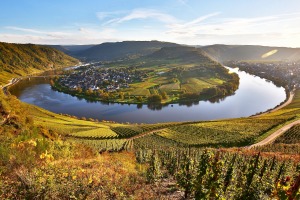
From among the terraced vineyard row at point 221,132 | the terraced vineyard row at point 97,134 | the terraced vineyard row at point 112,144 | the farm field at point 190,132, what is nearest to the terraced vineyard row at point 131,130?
the farm field at point 190,132

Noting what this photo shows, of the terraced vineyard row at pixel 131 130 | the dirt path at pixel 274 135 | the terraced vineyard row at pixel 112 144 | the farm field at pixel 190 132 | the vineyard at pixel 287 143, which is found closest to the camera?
the vineyard at pixel 287 143

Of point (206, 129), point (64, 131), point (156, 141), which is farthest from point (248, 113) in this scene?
point (64, 131)

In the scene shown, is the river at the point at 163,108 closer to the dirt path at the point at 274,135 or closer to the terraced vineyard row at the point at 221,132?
the terraced vineyard row at the point at 221,132

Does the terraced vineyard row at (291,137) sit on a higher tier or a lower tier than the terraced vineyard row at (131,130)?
higher

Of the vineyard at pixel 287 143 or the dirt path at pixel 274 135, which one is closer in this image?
the vineyard at pixel 287 143

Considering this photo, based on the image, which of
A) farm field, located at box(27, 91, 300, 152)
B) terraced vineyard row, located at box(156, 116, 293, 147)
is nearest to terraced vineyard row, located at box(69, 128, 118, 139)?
farm field, located at box(27, 91, 300, 152)

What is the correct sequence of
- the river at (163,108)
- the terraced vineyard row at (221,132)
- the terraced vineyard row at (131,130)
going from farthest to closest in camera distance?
the river at (163,108) → the terraced vineyard row at (131,130) → the terraced vineyard row at (221,132)

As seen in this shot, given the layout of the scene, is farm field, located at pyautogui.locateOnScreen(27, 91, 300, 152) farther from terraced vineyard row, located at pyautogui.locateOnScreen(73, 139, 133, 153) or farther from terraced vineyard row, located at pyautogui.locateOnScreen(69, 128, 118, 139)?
terraced vineyard row, located at pyautogui.locateOnScreen(73, 139, 133, 153)

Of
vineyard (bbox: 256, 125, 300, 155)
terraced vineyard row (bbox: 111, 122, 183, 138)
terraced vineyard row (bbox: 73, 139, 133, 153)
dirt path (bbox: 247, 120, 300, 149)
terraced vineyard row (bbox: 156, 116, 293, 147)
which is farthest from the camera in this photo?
terraced vineyard row (bbox: 111, 122, 183, 138)

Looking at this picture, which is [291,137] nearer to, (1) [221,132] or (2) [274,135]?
(2) [274,135]

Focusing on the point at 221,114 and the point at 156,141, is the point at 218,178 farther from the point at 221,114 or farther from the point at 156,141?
the point at 221,114

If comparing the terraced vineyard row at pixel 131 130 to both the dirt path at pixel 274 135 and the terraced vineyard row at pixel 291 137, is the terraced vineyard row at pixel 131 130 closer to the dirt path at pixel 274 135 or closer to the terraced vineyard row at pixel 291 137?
the dirt path at pixel 274 135
